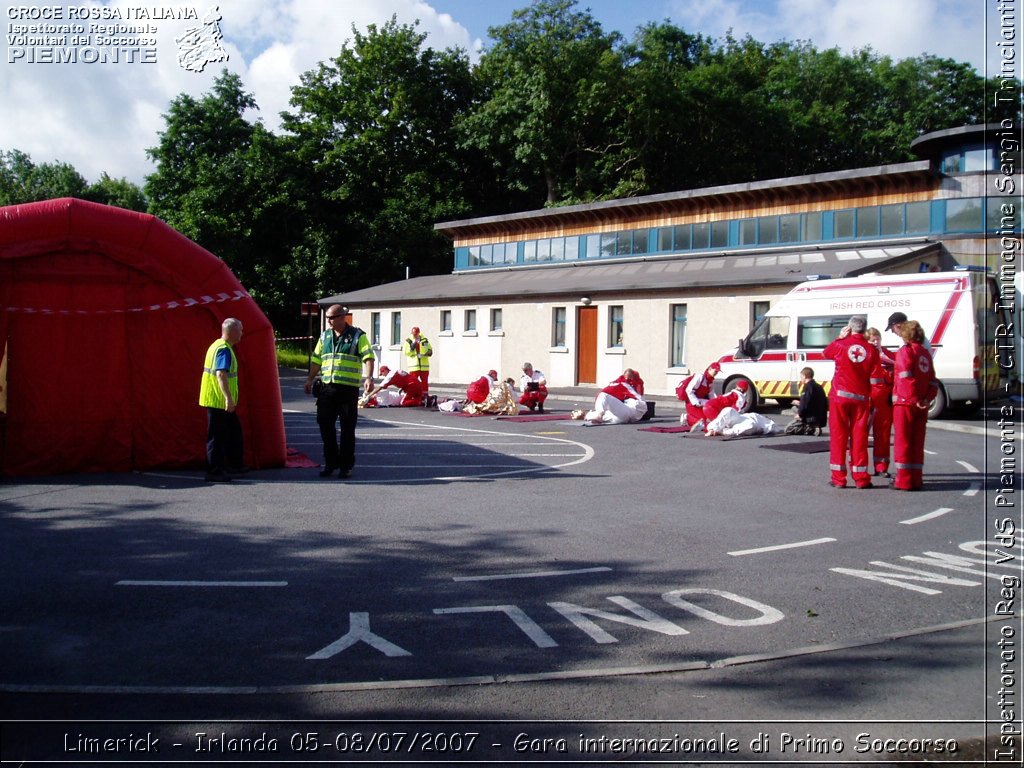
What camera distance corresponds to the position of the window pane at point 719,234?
35.8 m

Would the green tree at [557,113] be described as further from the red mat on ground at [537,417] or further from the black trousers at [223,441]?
the black trousers at [223,441]

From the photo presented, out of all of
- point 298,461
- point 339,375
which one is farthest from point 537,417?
point 339,375

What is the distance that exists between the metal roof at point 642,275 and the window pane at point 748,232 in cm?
65

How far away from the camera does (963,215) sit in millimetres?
30156

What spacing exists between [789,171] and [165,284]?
157 ft

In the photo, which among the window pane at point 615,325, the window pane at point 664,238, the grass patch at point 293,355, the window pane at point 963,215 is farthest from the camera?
the grass patch at point 293,355

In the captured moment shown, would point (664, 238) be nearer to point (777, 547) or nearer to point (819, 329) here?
point (819, 329)

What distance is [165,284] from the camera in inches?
480

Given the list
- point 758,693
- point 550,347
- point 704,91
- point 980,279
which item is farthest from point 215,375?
point 704,91

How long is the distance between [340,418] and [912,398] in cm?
686

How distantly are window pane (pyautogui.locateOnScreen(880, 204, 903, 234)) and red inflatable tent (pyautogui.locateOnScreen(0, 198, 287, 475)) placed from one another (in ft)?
82.4

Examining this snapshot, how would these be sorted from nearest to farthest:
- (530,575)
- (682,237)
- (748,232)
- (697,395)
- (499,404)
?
(530,575)
(697,395)
(499,404)
(748,232)
(682,237)

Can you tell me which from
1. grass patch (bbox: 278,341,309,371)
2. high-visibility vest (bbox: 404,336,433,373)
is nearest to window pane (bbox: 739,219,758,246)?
high-visibility vest (bbox: 404,336,433,373)

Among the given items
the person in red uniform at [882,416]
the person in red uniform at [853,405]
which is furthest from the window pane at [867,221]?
the person in red uniform at [853,405]
